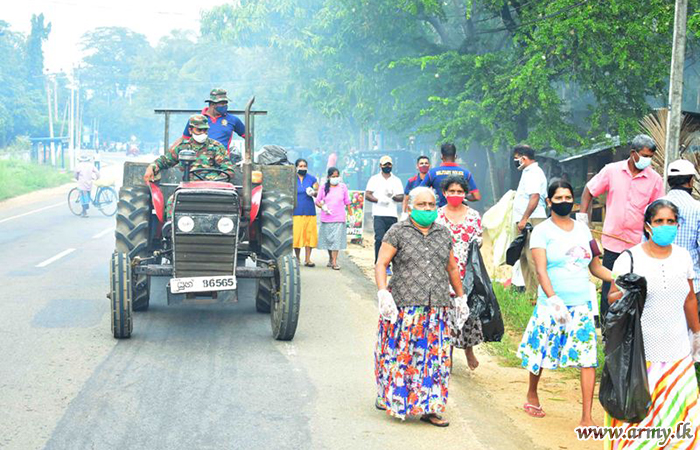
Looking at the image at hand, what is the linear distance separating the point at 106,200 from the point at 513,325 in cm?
2181

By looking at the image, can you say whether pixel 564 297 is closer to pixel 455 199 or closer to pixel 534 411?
pixel 534 411

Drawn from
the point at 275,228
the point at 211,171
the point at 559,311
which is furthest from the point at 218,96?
the point at 559,311

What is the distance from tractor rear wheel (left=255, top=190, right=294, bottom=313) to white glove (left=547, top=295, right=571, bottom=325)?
4330mm

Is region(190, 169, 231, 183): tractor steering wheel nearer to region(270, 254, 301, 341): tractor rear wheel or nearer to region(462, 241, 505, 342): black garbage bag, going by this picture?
region(270, 254, 301, 341): tractor rear wheel

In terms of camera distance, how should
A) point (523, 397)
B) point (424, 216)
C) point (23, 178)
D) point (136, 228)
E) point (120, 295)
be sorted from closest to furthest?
point (424, 216), point (523, 397), point (120, 295), point (136, 228), point (23, 178)

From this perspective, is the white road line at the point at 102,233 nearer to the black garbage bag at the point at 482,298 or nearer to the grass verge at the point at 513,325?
the grass verge at the point at 513,325

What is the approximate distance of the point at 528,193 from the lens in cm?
1203

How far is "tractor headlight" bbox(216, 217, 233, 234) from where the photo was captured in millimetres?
10008

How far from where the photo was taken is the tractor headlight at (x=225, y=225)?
32.8 feet

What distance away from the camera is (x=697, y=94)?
2791 cm

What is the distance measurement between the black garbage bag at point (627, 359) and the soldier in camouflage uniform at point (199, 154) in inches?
226

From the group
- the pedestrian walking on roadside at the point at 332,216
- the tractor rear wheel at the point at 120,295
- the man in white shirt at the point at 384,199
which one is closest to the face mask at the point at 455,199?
the tractor rear wheel at the point at 120,295

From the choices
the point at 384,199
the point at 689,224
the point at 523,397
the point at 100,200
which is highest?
the point at 689,224

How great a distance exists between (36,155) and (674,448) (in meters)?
65.3
